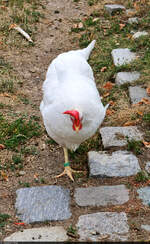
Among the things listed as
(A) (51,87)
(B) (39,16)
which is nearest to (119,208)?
(A) (51,87)

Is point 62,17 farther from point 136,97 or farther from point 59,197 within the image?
point 59,197

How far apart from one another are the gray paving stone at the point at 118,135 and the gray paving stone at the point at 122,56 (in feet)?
4.86

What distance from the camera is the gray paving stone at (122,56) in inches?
220

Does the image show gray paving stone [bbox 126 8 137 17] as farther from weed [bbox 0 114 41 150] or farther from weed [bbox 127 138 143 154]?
weed [bbox 127 138 143 154]

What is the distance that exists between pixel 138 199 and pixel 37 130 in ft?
4.87

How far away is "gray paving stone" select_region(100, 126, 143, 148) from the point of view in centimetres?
405

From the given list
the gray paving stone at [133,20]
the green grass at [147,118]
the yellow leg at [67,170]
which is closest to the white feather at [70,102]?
the yellow leg at [67,170]

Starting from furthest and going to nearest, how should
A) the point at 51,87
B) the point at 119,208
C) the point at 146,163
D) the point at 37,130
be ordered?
the point at 37,130, the point at 146,163, the point at 51,87, the point at 119,208

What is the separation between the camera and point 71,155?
409 centimetres

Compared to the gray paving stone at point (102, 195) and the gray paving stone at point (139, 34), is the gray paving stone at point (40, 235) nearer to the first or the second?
the gray paving stone at point (102, 195)

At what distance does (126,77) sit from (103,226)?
2.58 m

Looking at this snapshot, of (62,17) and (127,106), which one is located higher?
(62,17)

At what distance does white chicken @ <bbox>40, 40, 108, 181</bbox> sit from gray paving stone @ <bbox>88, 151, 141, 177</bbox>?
0.25 m

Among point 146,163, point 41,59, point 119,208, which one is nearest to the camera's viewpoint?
point 119,208
